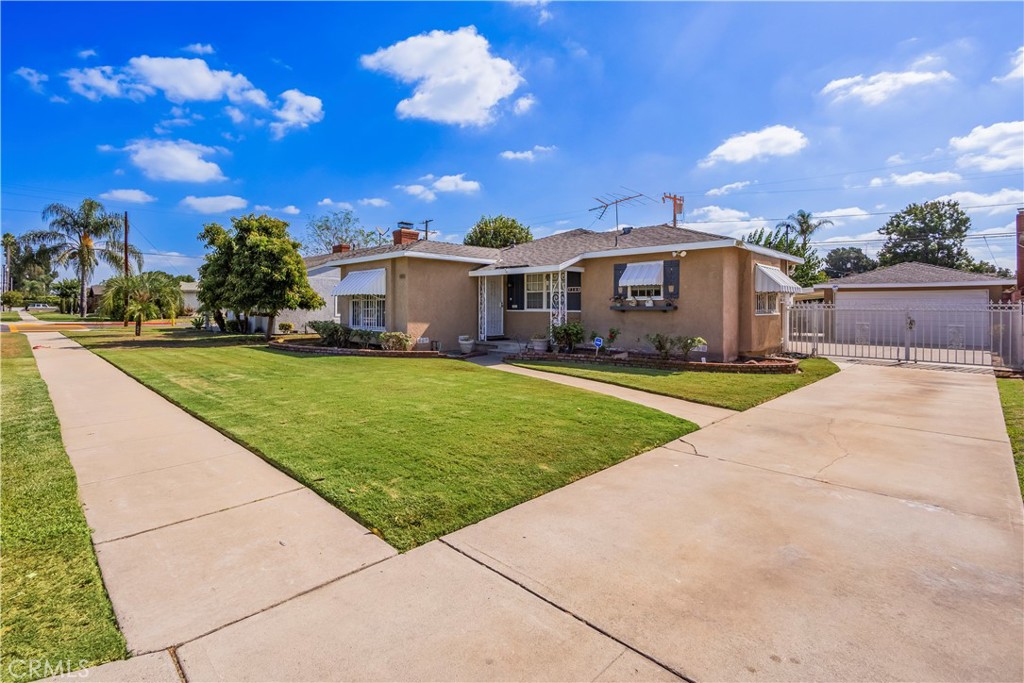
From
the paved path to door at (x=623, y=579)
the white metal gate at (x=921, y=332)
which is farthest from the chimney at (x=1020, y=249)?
the paved path to door at (x=623, y=579)

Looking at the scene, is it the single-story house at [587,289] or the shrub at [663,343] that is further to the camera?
the single-story house at [587,289]

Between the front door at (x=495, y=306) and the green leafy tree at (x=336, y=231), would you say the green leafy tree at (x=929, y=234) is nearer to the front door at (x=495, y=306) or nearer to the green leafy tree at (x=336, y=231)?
the front door at (x=495, y=306)

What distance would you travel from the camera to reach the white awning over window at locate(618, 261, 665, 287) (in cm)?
1511

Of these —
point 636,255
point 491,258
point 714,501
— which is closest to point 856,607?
point 714,501

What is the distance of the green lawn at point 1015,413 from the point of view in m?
5.89

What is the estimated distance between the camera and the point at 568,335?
15.6 meters

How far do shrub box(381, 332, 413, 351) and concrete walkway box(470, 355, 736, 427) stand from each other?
16.0ft

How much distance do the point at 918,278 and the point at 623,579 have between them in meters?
27.0

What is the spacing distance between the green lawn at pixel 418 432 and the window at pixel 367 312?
282 inches

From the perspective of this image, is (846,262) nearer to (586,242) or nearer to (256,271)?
(586,242)

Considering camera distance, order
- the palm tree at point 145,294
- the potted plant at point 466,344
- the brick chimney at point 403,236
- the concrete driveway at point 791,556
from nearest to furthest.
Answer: the concrete driveway at point 791,556
the potted plant at point 466,344
the brick chimney at point 403,236
the palm tree at point 145,294

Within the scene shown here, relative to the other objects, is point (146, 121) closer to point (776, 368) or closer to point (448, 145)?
point (448, 145)

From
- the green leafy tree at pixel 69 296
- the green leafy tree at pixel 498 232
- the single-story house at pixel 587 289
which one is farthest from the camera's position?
the green leafy tree at pixel 69 296

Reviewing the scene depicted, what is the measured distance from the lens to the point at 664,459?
5891mm
